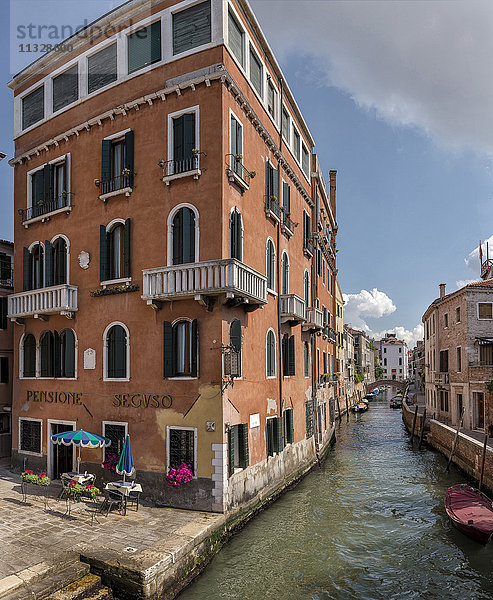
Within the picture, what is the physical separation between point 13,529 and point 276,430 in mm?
9026

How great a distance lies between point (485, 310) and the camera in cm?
2895

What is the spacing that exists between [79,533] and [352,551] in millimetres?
7128

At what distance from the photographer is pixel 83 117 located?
16953 mm

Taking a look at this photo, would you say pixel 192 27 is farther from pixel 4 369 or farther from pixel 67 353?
pixel 4 369

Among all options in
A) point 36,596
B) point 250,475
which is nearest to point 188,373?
point 250,475

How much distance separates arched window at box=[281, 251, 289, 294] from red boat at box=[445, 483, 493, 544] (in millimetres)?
9485

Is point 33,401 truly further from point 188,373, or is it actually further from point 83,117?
point 83,117

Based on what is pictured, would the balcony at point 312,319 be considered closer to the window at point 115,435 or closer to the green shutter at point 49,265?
the window at point 115,435

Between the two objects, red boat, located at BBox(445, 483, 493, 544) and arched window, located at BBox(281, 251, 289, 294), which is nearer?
red boat, located at BBox(445, 483, 493, 544)

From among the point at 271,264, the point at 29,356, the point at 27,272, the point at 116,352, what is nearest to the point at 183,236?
the point at 116,352

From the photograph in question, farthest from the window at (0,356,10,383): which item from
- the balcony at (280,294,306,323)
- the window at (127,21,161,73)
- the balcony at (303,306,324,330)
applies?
the balcony at (303,306,324,330)

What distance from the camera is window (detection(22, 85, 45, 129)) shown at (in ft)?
61.4

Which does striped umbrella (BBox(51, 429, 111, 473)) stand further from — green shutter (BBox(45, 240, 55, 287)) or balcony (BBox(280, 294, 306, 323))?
balcony (BBox(280, 294, 306, 323))

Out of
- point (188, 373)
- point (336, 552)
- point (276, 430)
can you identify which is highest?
point (188, 373)
